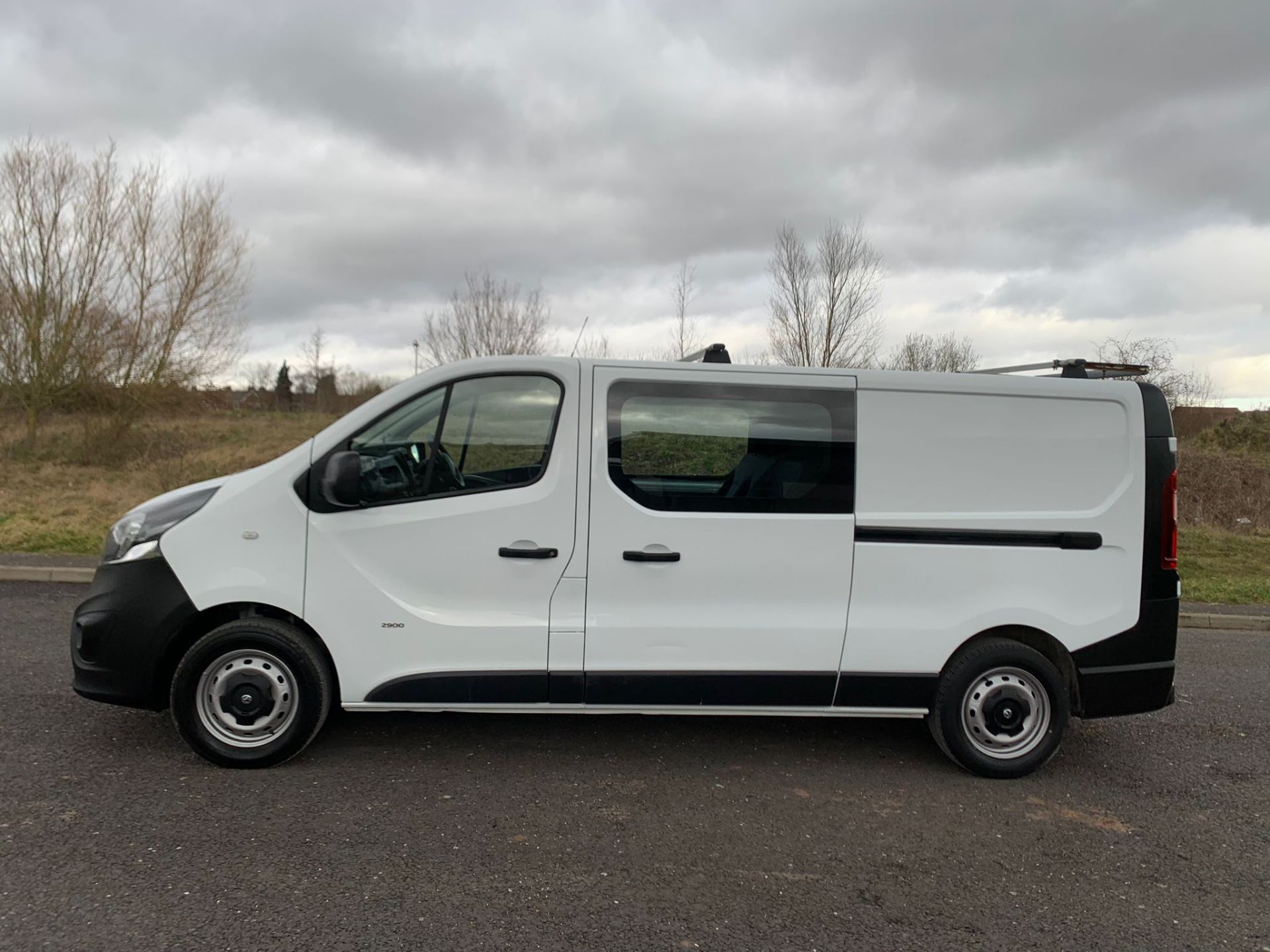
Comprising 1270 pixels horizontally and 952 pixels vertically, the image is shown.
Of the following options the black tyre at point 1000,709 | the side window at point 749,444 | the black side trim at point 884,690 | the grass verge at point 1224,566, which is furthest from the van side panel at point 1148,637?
the grass verge at point 1224,566

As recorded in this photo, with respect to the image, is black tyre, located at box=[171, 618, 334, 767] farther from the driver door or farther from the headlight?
the headlight

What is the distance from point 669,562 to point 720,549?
25cm

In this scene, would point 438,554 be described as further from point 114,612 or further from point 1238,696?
point 1238,696

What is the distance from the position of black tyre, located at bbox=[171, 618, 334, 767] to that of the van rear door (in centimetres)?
129

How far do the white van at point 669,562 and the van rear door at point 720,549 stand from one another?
11 mm

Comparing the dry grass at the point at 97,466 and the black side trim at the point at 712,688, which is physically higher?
the dry grass at the point at 97,466

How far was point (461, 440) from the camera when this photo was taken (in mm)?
3982

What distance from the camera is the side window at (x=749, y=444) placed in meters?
3.94

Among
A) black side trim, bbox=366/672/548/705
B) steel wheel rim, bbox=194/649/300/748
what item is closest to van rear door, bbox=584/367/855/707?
black side trim, bbox=366/672/548/705

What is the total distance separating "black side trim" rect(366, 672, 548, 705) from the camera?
12.6 ft

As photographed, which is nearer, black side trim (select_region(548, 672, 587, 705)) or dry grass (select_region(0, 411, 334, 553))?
black side trim (select_region(548, 672, 587, 705))

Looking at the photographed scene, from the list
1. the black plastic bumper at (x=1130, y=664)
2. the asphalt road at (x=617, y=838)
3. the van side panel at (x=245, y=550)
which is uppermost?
the van side panel at (x=245, y=550)

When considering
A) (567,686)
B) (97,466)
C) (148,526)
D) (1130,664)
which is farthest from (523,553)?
(97,466)

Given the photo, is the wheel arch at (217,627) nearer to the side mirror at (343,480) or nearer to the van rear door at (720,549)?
the side mirror at (343,480)
